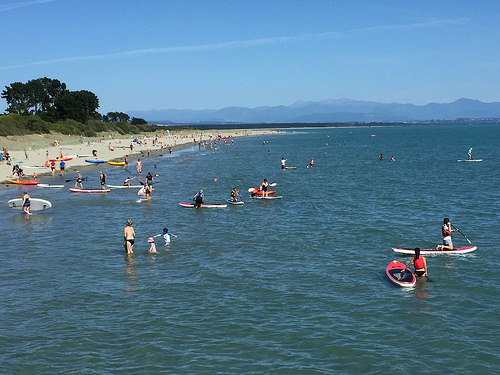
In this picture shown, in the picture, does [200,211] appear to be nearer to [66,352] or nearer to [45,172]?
[66,352]

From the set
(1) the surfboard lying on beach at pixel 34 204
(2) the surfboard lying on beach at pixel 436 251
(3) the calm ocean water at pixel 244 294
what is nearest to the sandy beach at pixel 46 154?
(1) the surfboard lying on beach at pixel 34 204

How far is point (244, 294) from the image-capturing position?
20.9 meters

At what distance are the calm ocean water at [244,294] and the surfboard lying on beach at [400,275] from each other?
446mm

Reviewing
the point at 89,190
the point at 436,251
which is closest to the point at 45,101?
the point at 89,190

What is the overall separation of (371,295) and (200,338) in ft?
25.7

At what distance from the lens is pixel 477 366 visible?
49.5 feet

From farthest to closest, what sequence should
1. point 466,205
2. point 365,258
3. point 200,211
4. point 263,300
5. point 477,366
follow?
1. point 466,205
2. point 200,211
3. point 365,258
4. point 263,300
5. point 477,366

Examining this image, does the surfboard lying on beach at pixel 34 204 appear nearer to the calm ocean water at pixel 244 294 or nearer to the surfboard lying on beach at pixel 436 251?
the calm ocean water at pixel 244 294

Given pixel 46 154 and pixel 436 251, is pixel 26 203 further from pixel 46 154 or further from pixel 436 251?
pixel 46 154

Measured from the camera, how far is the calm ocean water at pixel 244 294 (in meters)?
15.5

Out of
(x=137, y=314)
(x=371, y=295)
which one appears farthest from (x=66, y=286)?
(x=371, y=295)

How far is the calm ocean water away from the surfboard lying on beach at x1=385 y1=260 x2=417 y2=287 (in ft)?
1.46

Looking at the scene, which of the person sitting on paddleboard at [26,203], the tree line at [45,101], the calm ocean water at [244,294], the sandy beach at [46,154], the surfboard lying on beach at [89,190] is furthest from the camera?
the tree line at [45,101]

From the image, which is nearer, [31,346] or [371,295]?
[31,346]
